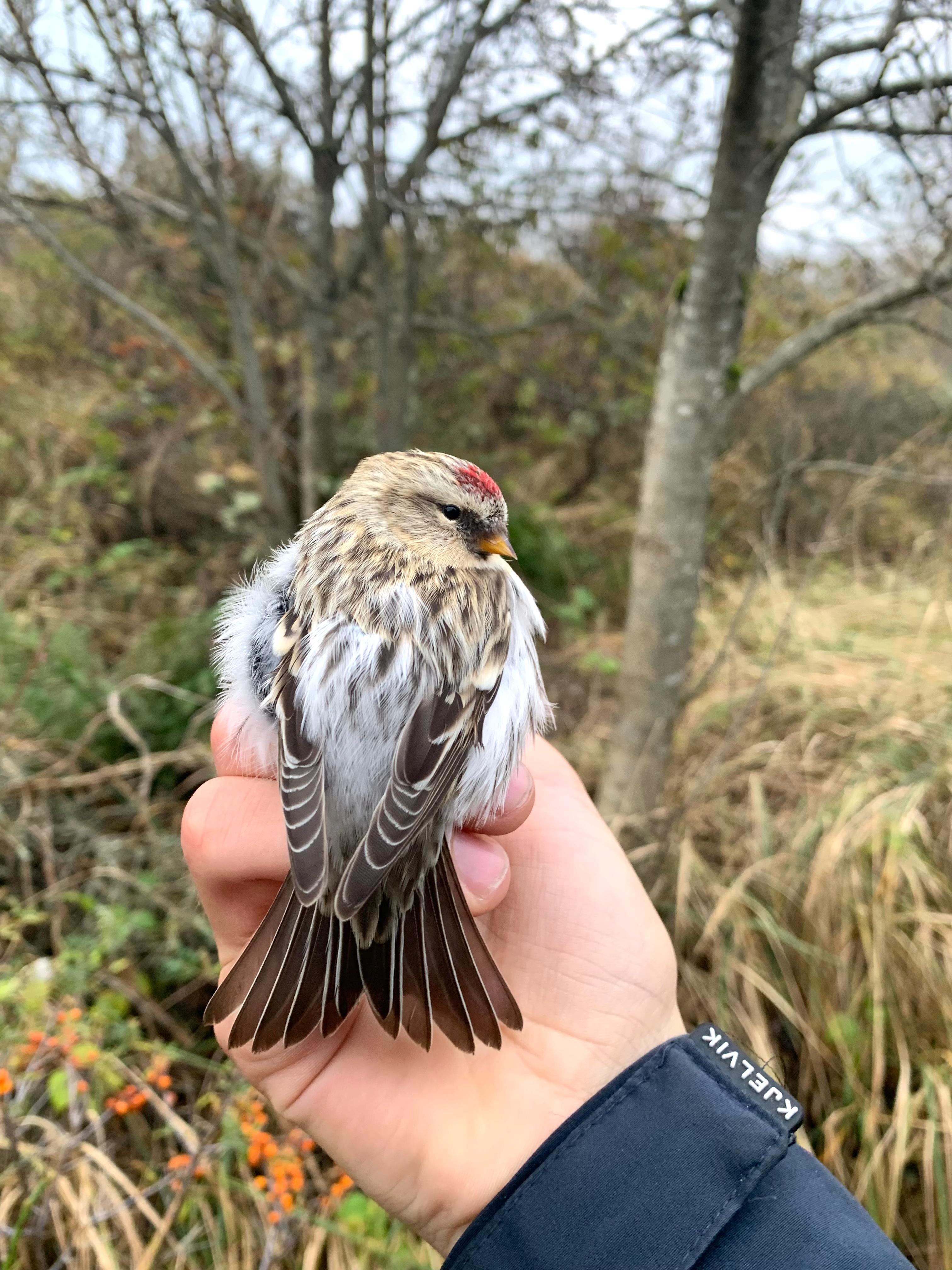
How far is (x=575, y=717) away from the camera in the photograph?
3320 mm

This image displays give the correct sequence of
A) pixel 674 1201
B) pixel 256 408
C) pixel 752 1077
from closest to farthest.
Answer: pixel 674 1201 → pixel 752 1077 → pixel 256 408

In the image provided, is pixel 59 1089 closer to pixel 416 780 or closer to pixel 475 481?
pixel 416 780

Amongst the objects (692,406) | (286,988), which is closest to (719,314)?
(692,406)

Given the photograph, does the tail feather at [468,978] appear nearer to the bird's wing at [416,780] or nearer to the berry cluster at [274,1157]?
the bird's wing at [416,780]

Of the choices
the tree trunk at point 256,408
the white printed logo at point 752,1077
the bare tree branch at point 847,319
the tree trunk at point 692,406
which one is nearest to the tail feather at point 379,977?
the white printed logo at point 752,1077

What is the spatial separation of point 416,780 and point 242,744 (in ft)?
1.34

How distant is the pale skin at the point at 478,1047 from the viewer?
1.04m

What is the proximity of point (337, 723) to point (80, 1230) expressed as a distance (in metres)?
1.28

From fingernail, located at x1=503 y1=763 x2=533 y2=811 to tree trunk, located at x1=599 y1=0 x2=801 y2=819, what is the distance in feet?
3.15

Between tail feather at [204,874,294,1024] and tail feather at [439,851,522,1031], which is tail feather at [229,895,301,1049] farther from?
tail feather at [439,851,522,1031]

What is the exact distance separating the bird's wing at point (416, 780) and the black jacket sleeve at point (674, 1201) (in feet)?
1.55

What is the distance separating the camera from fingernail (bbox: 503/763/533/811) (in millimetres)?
1144

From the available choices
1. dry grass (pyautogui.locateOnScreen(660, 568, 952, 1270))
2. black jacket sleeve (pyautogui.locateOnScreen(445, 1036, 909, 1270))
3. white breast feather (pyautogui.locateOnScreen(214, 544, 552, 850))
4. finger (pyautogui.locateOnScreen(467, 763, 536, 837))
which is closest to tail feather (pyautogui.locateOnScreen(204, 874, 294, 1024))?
white breast feather (pyautogui.locateOnScreen(214, 544, 552, 850))

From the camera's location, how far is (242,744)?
122 centimetres
